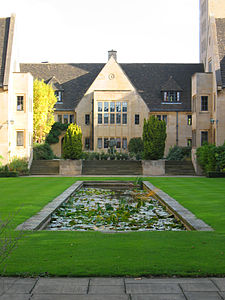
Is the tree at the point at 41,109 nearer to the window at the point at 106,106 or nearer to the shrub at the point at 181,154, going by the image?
the window at the point at 106,106

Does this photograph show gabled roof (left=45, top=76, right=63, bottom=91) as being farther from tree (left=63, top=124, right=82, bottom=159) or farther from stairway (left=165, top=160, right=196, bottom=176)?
stairway (left=165, top=160, right=196, bottom=176)

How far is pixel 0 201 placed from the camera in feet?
46.0

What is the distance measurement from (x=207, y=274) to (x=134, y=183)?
18537 millimetres

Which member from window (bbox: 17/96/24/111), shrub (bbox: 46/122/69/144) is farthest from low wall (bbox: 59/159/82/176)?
shrub (bbox: 46/122/69/144)

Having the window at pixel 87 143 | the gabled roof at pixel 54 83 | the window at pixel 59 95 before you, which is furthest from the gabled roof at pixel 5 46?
the window at pixel 87 143

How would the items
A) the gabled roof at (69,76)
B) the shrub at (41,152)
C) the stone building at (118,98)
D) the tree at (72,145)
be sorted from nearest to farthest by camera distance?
the tree at (72,145), the shrub at (41,152), the stone building at (118,98), the gabled roof at (69,76)

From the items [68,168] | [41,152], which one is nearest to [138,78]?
[41,152]

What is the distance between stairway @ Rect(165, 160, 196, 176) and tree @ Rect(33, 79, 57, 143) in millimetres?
15477

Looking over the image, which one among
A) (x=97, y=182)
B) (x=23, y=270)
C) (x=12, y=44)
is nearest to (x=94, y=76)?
(x=12, y=44)

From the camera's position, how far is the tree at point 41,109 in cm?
4269

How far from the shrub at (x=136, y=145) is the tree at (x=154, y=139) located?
11176 millimetres

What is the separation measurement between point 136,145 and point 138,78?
413 inches

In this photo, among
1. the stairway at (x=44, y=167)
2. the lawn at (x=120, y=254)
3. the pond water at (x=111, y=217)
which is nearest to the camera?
the lawn at (x=120, y=254)

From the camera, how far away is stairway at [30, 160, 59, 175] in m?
34.5
